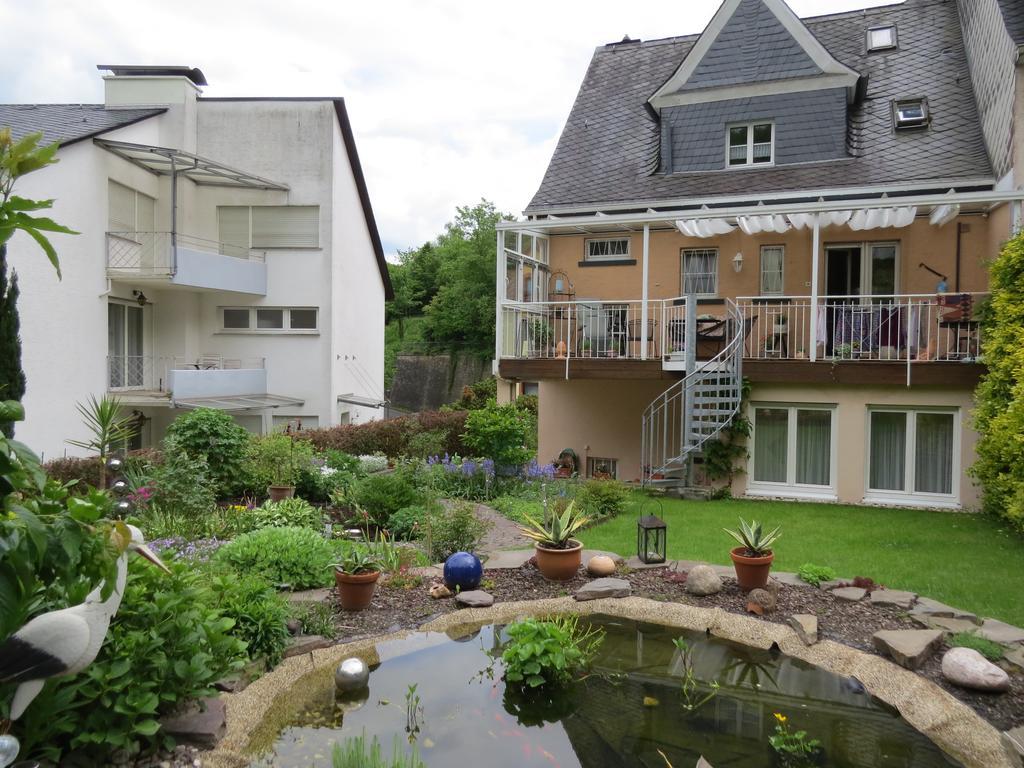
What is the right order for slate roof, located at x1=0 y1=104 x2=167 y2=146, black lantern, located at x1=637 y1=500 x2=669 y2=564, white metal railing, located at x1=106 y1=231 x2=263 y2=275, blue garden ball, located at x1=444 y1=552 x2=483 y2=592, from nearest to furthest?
1. blue garden ball, located at x1=444 y1=552 x2=483 y2=592
2. black lantern, located at x1=637 y1=500 x2=669 y2=564
3. slate roof, located at x1=0 y1=104 x2=167 y2=146
4. white metal railing, located at x1=106 y1=231 x2=263 y2=275

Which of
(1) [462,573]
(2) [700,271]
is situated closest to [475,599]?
(1) [462,573]

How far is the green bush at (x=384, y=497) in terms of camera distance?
10328mm

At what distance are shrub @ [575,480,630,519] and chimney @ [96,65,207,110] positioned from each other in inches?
625

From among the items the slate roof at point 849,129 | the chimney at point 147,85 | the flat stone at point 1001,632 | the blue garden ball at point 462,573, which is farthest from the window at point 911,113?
the chimney at point 147,85

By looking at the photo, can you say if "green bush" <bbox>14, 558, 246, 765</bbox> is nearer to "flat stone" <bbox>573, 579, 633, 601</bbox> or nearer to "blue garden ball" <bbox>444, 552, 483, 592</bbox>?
"blue garden ball" <bbox>444, 552, 483, 592</bbox>

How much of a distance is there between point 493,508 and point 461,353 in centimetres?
2370

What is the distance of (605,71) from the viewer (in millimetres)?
18906

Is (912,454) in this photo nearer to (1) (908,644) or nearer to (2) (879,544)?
(2) (879,544)

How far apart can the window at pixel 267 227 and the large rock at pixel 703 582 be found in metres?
16.7

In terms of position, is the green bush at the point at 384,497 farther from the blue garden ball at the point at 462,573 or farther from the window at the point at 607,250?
the window at the point at 607,250

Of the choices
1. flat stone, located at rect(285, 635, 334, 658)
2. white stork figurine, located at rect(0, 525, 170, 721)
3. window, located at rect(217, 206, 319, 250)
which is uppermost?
window, located at rect(217, 206, 319, 250)

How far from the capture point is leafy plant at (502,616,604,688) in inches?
208

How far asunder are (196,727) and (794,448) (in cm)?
1074

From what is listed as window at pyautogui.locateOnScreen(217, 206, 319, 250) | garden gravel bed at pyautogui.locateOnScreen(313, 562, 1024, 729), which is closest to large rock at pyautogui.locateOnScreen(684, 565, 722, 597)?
garden gravel bed at pyautogui.locateOnScreen(313, 562, 1024, 729)
